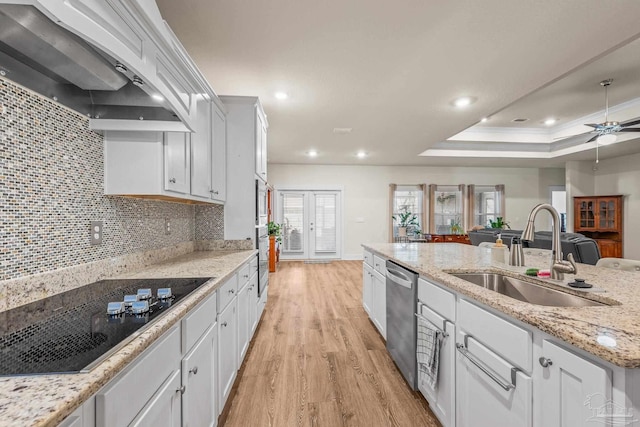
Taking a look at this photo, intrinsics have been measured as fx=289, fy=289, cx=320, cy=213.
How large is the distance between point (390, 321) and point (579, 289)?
4.39 ft

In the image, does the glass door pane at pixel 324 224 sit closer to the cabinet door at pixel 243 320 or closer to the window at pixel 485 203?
the window at pixel 485 203

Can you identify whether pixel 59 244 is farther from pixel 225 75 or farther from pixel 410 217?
pixel 410 217

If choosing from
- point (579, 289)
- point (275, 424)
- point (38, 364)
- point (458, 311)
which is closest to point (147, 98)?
point (38, 364)

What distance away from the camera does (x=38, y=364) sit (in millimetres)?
666

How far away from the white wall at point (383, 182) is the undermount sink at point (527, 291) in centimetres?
589

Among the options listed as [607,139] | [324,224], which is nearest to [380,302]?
[607,139]

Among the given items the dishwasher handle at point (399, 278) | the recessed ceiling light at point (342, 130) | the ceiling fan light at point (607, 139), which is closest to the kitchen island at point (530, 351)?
the dishwasher handle at point (399, 278)

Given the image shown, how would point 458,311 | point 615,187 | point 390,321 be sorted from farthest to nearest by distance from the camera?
1. point 615,187
2. point 390,321
3. point 458,311

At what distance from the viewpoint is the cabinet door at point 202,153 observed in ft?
6.85

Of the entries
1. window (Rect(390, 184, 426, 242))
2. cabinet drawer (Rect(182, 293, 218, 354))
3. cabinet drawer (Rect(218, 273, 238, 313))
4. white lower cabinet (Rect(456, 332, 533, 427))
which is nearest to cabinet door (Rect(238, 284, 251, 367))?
cabinet drawer (Rect(218, 273, 238, 313))

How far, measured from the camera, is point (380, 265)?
2.74 metres

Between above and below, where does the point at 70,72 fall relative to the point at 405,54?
below

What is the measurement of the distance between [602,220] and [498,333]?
7.49 m

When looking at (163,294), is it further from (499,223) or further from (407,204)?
(499,223)
